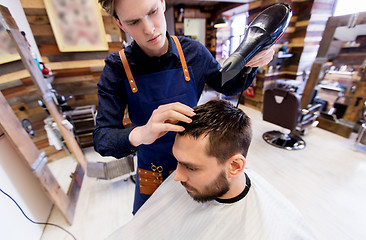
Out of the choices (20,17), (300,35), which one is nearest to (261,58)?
(20,17)

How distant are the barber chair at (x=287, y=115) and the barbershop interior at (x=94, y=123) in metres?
0.02

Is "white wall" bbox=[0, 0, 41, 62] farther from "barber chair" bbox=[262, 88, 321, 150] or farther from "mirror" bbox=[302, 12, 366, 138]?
"mirror" bbox=[302, 12, 366, 138]

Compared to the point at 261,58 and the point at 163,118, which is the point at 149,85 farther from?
the point at 261,58

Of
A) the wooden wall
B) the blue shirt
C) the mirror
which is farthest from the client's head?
the wooden wall

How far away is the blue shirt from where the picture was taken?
69cm

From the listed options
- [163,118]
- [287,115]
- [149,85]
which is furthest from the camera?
[287,115]

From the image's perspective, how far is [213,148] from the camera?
28.6 inches

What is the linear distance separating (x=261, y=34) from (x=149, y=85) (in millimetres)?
548

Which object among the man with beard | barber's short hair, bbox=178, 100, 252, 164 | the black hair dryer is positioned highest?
the black hair dryer

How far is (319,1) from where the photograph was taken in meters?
3.19

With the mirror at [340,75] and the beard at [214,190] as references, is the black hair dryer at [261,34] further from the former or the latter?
the mirror at [340,75]

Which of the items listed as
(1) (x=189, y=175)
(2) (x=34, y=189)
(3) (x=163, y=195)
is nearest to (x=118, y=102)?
(1) (x=189, y=175)

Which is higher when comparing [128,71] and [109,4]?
[109,4]

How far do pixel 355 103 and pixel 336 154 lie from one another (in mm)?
1081
